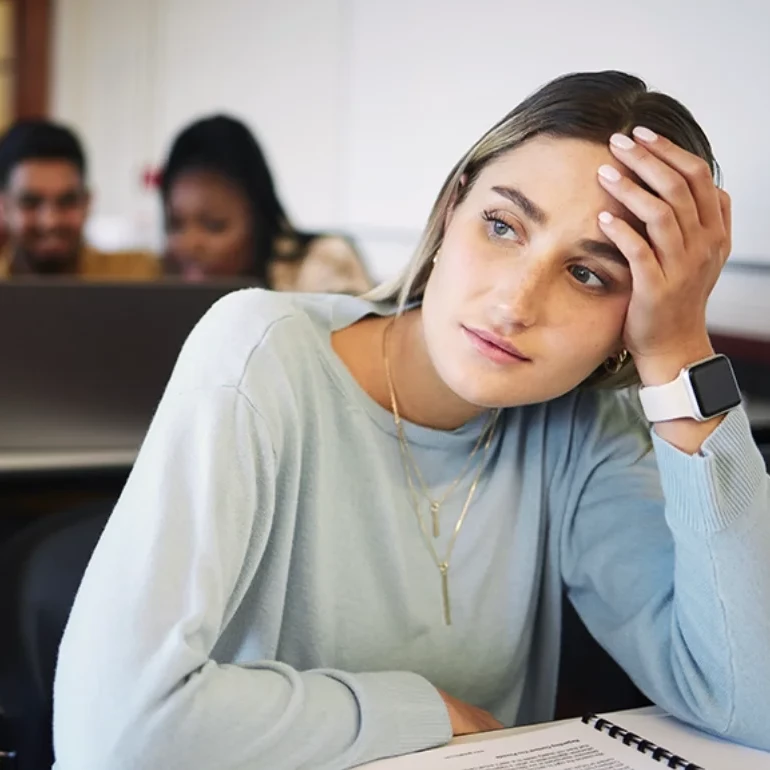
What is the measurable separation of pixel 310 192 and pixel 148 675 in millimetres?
2456

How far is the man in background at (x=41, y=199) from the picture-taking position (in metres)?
3.06

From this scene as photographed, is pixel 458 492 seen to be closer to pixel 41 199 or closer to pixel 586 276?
pixel 586 276

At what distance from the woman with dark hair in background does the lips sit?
1.84 meters

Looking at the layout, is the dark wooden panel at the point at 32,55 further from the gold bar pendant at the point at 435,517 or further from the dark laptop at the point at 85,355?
the gold bar pendant at the point at 435,517

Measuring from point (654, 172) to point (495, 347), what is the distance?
170 mm

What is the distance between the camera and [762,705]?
0.86 metres

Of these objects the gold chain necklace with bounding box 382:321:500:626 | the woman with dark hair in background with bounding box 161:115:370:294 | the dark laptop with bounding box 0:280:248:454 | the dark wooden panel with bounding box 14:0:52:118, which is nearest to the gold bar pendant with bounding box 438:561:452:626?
the gold chain necklace with bounding box 382:321:500:626

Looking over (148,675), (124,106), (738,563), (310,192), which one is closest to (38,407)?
(148,675)

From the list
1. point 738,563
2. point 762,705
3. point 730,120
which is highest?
point 730,120

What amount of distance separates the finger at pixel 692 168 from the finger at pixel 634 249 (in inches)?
2.1

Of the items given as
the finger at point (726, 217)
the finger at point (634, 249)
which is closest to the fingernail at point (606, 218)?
the finger at point (634, 249)

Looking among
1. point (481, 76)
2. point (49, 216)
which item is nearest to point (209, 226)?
point (49, 216)

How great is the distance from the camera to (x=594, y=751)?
78cm

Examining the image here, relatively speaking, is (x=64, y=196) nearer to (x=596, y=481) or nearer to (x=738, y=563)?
(x=596, y=481)
